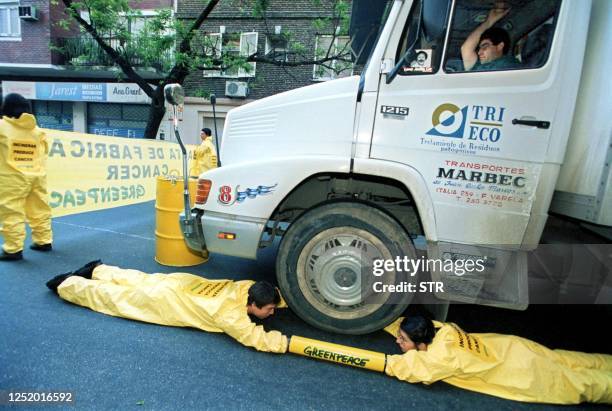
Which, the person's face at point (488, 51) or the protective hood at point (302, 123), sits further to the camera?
the protective hood at point (302, 123)

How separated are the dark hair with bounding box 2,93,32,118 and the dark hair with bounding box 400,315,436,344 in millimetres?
4716

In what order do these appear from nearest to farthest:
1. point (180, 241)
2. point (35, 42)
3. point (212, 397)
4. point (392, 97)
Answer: point (212, 397), point (392, 97), point (180, 241), point (35, 42)

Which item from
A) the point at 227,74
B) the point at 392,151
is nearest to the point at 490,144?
the point at 392,151

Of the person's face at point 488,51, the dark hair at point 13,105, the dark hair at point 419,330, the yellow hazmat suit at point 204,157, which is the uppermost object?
the person's face at point 488,51

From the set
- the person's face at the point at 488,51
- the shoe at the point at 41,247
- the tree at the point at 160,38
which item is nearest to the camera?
the person's face at the point at 488,51

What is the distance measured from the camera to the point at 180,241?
4012 mm

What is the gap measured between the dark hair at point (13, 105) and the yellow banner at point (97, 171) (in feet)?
2.60

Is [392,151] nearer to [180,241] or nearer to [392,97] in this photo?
[392,97]

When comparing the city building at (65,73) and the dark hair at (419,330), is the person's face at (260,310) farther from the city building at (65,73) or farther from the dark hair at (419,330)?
the city building at (65,73)

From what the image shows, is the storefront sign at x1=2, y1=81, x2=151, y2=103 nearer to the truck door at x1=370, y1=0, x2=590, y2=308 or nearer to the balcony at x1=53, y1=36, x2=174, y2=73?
the balcony at x1=53, y1=36, x2=174, y2=73

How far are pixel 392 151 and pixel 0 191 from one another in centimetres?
440

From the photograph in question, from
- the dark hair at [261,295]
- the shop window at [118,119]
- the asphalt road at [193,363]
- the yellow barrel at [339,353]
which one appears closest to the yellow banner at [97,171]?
the asphalt road at [193,363]

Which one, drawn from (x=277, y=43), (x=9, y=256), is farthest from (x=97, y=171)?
(x=277, y=43)

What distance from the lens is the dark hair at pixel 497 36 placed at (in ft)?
7.56
